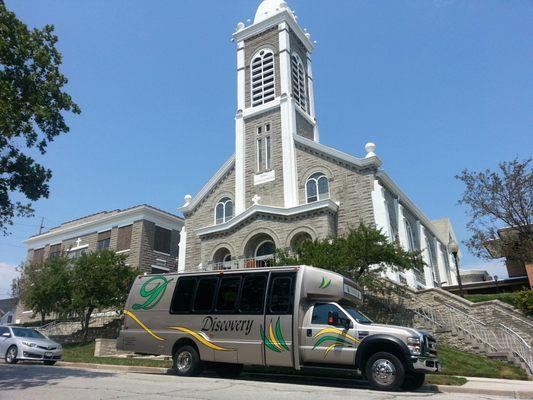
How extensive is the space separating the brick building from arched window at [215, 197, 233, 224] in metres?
7.92

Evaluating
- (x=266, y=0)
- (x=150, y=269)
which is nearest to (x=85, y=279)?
(x=150, y=269)

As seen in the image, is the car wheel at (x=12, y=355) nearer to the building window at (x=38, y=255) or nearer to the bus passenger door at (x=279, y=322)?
the bus passenger door at (x=279, y=322)

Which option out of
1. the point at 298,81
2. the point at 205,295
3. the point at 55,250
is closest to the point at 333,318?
the point at 205,295

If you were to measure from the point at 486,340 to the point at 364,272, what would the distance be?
5.65 meters

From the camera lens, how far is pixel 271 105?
30328 mm

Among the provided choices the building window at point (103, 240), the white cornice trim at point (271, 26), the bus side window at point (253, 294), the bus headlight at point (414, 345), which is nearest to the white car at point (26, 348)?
the bus side window at point (253, 294)

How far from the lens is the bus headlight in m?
9.29

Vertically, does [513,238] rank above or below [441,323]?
above

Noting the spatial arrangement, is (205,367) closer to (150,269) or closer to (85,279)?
(85,279)

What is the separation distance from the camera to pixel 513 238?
28.1 meters

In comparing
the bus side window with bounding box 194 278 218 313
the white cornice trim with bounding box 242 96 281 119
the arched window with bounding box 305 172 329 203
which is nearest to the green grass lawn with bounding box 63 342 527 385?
the bus side window with bounding box 194 278 218 313

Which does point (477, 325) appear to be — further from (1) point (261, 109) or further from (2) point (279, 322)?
(1) point (261, 109)

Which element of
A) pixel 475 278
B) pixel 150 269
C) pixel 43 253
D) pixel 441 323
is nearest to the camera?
pixel 441 323

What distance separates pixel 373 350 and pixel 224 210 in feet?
70.6
